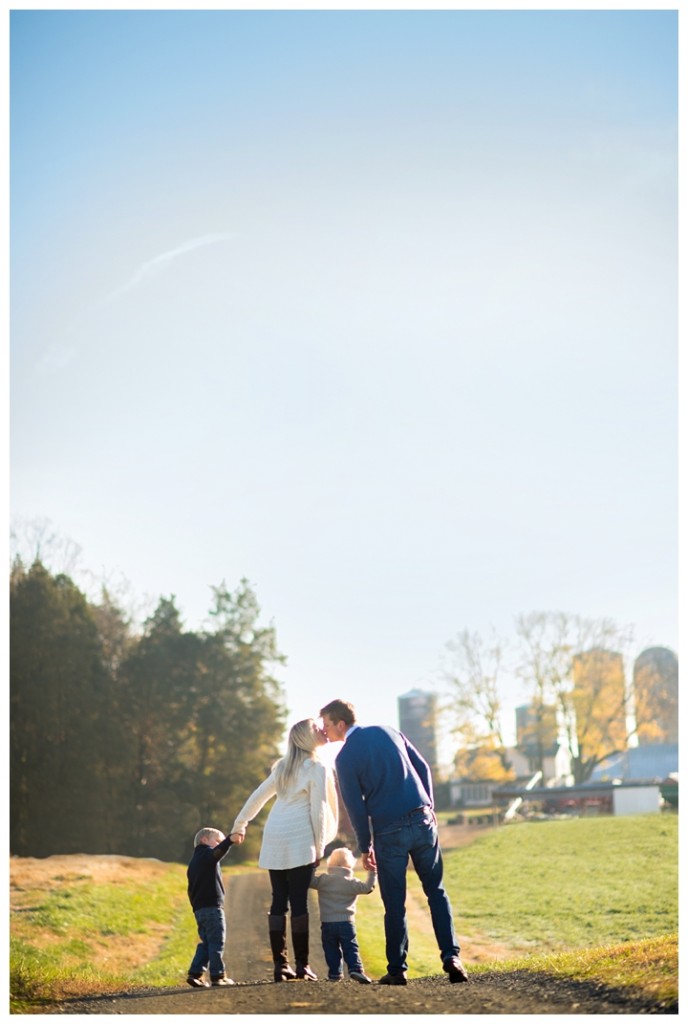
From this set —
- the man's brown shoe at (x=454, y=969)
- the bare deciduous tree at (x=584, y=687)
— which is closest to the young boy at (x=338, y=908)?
the man's brown shoe at (x=454, y=969)

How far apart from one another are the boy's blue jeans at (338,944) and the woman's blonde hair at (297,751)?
3.09 feet

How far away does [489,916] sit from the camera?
1526 centimetres

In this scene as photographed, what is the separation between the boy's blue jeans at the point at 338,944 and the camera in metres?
6.35

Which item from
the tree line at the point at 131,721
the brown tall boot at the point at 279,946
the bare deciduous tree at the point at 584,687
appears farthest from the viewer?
the bare deciduous tree at the point at 584,687

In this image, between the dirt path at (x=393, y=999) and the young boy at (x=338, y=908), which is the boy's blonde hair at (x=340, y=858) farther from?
the dirt path at (x=393, y=999)

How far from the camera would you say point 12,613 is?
2659cm

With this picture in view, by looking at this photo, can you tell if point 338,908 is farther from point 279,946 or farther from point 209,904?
point 209,904

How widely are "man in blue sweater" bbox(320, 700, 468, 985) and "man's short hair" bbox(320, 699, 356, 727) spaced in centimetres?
35

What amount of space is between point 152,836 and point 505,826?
8464 millimetres

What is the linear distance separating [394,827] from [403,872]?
9.6 inches

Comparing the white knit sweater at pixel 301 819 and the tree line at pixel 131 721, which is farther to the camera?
the tree line at pixel 131 721

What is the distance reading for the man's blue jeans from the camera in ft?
17.4

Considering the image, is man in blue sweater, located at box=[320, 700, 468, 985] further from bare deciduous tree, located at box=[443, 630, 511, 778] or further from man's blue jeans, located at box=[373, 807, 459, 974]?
bare deciduous tree, located at box=[443, 630, 511, 778]

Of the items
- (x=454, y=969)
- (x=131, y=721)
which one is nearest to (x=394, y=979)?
(x=454, y=969)
